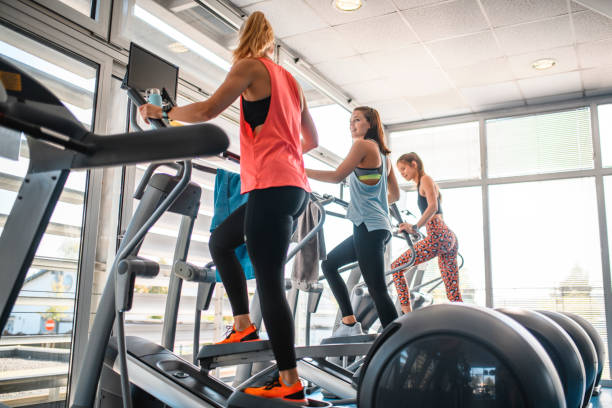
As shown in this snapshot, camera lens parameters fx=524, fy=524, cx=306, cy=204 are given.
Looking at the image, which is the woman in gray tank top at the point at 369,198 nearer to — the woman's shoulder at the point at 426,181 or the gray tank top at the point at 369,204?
the gray tank top at the point at 369,204

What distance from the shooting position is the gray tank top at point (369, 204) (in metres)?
2.57

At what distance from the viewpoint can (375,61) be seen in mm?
4996

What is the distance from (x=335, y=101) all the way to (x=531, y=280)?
2.90m

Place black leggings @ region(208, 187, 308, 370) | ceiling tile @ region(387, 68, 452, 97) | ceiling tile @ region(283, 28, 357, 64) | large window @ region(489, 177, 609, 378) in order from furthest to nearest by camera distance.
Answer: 1. large window @ region(489, 177, 609, 378)
2. ceiling tile @ region(387, 68, 452, 97)
3. ceiling tile @ region(283, 28, 357, 64)
4. black leggings @ region(208, 187, 308, 370)

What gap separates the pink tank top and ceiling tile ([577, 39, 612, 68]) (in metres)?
3.90

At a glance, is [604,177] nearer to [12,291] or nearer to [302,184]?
[302,184]

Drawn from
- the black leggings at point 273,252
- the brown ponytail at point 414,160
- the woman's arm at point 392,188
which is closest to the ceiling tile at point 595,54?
the brown ponytail at point 414,160

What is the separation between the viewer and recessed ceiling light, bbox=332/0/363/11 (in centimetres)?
396

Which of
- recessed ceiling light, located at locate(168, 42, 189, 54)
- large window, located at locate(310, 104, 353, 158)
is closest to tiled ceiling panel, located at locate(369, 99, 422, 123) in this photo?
large window, located at locate(310, 104, 353, 158)

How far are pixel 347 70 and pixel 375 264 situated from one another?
3.13 m

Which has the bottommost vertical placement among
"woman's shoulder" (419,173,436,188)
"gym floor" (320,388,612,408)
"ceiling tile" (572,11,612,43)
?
"gym floor" (320,388,612,408)

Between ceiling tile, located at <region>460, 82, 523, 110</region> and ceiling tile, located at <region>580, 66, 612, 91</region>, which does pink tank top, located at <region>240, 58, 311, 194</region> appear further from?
ceiling tile, located at <region>580, 66, 612, 91</region>

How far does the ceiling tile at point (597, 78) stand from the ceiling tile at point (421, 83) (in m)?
1.32

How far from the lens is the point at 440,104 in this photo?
6.06 metres
